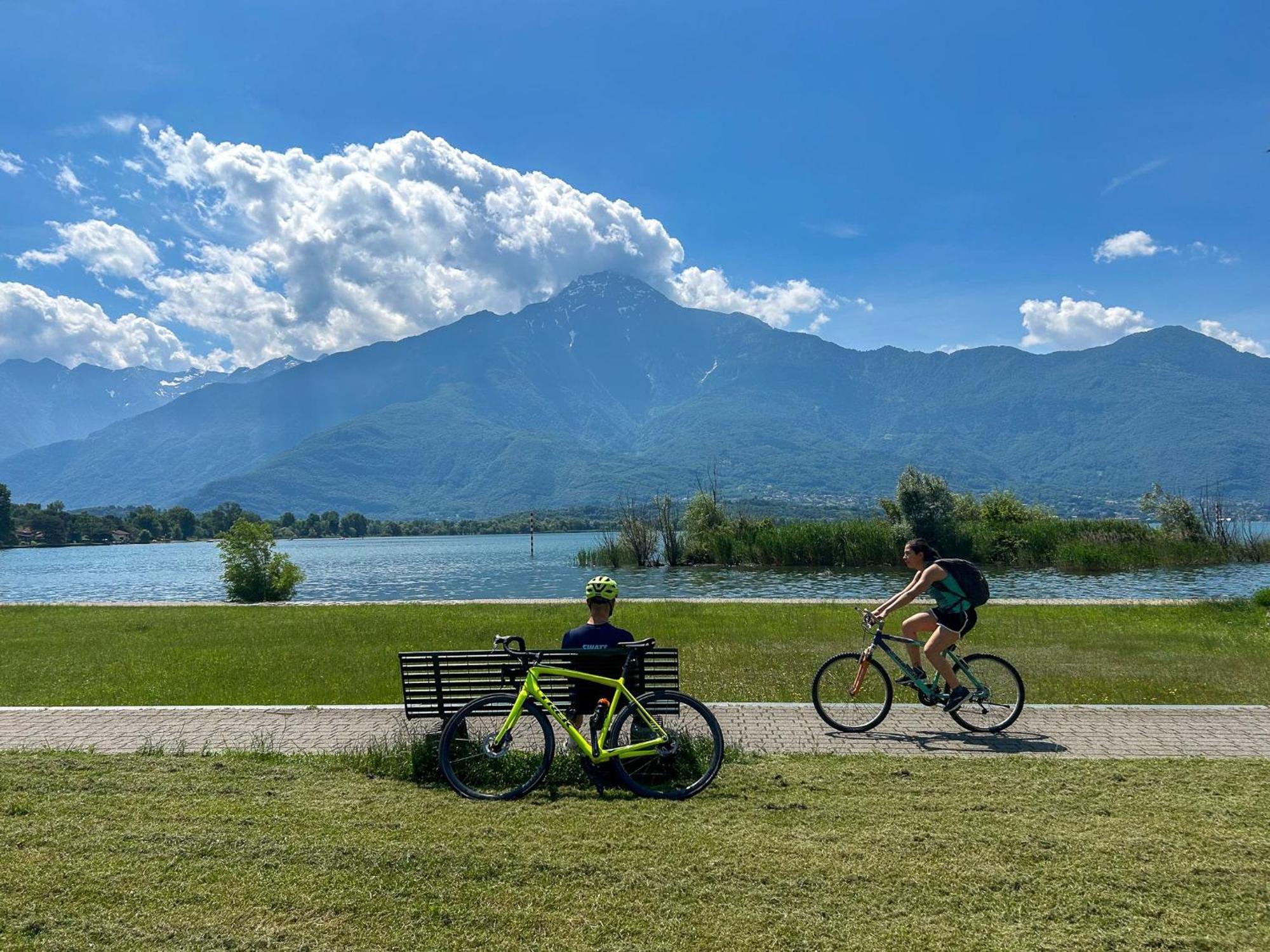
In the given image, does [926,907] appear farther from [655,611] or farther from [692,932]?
[655,611]

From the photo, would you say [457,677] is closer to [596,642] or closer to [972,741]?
[596,642]

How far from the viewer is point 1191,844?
4.47m

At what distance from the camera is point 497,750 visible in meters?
5.81

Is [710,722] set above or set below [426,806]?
above

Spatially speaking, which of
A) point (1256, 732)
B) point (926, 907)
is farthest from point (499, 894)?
point (1256, 732)

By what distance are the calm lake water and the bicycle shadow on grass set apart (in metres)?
18.4

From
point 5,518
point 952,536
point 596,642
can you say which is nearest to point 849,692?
point 596,642

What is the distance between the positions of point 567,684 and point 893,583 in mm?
27334

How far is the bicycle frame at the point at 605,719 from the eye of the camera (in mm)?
5688

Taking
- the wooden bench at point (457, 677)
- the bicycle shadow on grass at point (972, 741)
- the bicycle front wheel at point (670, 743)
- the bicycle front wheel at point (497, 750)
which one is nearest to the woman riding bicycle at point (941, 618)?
the bicycle shadow on grass at point (972, 741)

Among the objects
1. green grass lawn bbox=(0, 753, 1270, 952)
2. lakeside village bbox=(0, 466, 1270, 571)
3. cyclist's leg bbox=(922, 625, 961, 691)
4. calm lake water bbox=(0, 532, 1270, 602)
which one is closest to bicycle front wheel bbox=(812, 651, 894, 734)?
cyclist's leg bbox=(922, 625, 961, 691)

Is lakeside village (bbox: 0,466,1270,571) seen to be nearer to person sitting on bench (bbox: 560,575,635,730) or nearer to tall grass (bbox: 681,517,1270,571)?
tall grass (bbox: 681,517,1270,571)

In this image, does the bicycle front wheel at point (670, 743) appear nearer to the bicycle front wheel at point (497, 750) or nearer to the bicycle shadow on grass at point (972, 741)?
the bicycle front wheel at point (497, 750)

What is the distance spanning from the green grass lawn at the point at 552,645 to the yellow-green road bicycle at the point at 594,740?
12.4 feet
